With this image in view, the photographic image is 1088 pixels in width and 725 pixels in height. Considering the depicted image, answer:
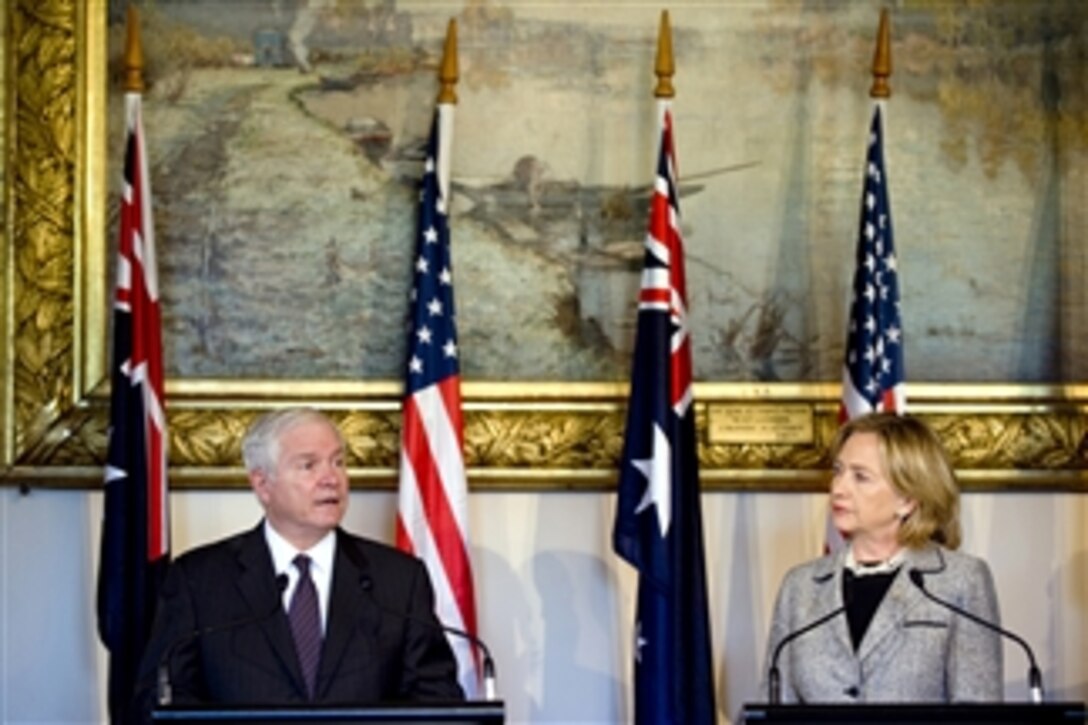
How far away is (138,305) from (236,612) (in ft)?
5.43

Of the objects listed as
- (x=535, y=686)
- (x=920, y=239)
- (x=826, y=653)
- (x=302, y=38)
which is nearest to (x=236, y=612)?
(x=826, y=653)

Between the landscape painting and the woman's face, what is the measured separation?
5.46 ft

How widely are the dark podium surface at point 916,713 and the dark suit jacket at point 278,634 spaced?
1148 millimetres

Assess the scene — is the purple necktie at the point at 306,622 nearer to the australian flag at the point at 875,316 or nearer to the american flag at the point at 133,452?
the american flag at the point at 133,452

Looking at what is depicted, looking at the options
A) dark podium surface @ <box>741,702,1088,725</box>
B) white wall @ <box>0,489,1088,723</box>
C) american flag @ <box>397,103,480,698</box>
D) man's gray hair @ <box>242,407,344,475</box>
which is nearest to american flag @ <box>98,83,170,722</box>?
white wall @ <box>0,489,1088,723</box>

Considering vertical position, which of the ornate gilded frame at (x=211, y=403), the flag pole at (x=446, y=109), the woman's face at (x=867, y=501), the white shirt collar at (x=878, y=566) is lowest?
the white shirt collar at (x=878, y=566)

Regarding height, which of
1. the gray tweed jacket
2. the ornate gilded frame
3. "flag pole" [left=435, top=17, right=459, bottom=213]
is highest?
"flag pole" [left=435, top=17, right=459, bottom=213]

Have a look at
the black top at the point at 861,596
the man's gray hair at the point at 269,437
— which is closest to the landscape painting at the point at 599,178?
the man's gray hair at the point at 269,437

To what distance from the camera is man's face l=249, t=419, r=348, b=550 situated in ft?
17.6

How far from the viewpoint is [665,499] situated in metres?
6.58

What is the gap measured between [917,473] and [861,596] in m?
0.33

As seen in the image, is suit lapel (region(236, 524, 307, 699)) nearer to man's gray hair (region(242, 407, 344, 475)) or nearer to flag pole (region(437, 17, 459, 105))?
man's gray hair (region(242, 407, 344, 475))

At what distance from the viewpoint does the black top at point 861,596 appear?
5289mm

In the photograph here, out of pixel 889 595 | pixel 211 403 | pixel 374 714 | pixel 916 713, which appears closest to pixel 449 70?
pixel 211 403
